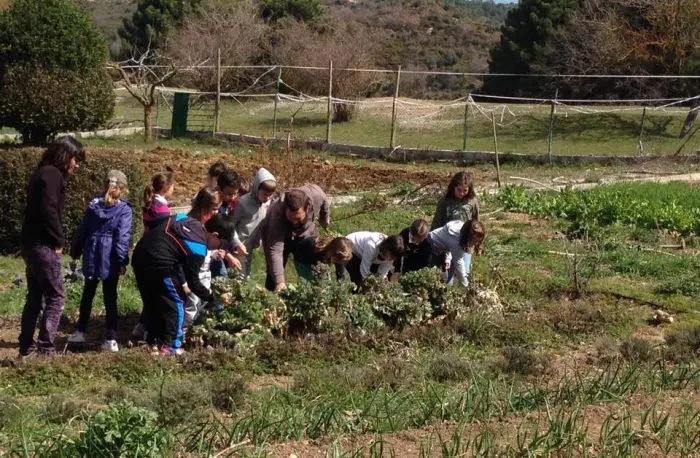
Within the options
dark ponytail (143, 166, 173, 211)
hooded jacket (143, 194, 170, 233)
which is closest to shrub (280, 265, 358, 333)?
hooded jacket (143, 194, 170, 233)

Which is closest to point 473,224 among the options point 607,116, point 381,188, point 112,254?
point 112,254

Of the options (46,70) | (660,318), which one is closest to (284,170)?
(660,318)

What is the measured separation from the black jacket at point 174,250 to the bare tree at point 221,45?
102 ft

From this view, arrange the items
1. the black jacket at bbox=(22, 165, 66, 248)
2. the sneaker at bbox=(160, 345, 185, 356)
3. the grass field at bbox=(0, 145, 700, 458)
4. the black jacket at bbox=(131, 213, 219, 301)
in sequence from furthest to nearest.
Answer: the black jacket at bbox=(131, 213, 219, 301)
the sneaker at bbox=(160, 345, 185, 356)
the black jacket at bbox=(22, 165, 66, 248)
the grass field at bbox=(0, 145, 700, 458)

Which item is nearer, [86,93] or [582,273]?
[582,273]

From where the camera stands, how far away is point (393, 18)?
77438 mm

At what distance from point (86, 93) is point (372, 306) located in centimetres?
1527

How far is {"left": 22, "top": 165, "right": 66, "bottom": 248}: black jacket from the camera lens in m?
7.42

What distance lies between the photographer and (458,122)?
1232 inches

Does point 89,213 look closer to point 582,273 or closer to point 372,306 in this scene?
point 372,306

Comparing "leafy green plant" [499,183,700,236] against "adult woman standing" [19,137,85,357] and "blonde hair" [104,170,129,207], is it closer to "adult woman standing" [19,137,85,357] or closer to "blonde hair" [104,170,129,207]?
"blonde hair" [104,170,129,207]

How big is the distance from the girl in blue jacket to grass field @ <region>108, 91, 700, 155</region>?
17677 mm

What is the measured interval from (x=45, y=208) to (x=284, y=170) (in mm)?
8208

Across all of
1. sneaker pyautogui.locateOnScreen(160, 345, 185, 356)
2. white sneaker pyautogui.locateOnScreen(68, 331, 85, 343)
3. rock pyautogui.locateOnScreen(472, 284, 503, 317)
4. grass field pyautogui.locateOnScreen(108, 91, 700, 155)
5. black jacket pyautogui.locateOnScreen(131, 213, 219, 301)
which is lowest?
grass field pyautogui.locateOnScreen(108, 91, 700, 155)
